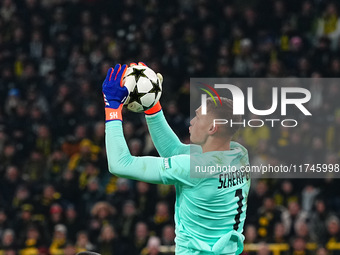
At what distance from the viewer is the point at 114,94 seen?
5.23 metres

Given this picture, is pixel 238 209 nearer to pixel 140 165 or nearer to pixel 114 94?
pixel 140 165

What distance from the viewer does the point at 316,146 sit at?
505 inches

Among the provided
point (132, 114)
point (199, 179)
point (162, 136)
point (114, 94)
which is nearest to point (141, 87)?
point (114, 94)

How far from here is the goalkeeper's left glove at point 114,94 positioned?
5.20 m

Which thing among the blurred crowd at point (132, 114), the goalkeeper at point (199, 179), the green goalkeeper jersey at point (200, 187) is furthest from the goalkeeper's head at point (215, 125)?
the blurred crowd at point (132, 114)

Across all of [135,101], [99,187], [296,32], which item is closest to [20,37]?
[99,187]

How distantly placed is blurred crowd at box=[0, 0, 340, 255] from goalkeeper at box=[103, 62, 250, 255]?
5876 millimetres

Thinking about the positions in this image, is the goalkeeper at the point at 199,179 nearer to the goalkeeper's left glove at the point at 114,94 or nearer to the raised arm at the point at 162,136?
the goalkeeper's left glove at the point at 114,94

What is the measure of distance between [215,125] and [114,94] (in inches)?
31.4

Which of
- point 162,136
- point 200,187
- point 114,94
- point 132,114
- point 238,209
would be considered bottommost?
point 238,209

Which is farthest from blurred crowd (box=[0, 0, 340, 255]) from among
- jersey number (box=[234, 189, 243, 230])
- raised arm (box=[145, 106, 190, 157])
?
jersey number (box=[234, 189, 243, 230])

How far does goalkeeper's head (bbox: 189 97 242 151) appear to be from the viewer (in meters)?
5.39

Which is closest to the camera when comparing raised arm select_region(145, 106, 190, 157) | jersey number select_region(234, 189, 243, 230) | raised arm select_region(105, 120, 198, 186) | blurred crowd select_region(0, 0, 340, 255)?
raised arm select_region(105, 120, 198, 186)

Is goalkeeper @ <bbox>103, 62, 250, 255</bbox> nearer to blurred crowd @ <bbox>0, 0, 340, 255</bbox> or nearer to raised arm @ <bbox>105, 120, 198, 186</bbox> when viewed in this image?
raised arm @ <bbox>105, 120, 198, 186</bbox>
